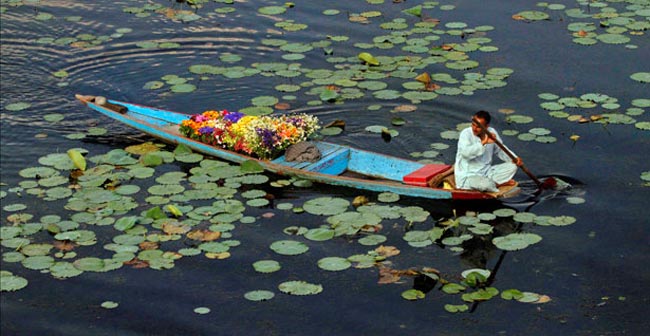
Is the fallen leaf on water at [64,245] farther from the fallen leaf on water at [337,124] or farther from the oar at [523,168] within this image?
the oar at [523,168]

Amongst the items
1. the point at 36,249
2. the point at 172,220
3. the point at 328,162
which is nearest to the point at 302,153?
the point at 328,162

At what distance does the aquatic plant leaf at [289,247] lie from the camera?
1042 cm

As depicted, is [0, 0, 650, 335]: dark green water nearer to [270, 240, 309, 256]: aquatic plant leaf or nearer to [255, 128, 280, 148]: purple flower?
[270, 240, 309, 256]: aquatic plant leaf

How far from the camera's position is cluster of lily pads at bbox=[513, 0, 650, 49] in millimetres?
16047

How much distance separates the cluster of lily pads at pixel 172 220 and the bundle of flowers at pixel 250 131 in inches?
10.3

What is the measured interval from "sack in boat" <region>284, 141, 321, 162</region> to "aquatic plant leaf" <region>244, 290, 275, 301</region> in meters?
2.60

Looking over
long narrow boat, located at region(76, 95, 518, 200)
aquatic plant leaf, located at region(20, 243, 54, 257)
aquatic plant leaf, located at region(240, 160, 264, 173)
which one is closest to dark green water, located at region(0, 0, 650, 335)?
long narrow boat, located at region(76, 95, 518, 200)

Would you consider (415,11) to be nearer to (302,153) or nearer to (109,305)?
(302,153)

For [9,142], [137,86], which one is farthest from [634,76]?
[9,142]

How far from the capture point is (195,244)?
10.6 m

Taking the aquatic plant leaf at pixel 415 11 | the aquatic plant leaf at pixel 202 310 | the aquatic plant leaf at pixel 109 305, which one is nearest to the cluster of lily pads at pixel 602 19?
the aquatic plant leaf at pixel 415 11

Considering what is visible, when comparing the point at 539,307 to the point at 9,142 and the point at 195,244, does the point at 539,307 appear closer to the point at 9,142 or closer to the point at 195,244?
the point at 195,244

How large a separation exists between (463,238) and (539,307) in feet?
4.32

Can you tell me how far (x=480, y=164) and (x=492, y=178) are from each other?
210mm
